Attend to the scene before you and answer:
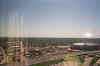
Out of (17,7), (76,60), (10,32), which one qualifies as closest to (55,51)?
(76,60)

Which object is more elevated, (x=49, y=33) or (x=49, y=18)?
(x=49, y=18)

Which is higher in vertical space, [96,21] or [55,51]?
[96,21]

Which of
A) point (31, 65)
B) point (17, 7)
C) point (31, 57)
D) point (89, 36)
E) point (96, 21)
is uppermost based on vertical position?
point (17, 7)

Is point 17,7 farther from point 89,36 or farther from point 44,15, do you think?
point 89,36

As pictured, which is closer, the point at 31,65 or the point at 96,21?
the point at 31,65
